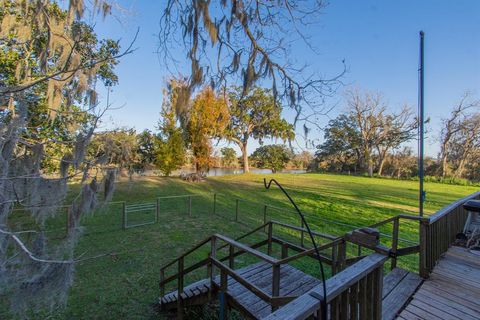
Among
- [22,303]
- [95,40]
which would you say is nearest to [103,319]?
[22,303]

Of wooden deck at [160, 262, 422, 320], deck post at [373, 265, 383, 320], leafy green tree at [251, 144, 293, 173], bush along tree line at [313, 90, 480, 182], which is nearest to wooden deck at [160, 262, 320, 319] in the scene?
wooden deck at [160, 262, 422, 320]

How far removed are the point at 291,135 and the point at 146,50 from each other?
90.4 inches

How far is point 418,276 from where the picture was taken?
277cm

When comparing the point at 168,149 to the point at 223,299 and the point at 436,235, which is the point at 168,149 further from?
the point at 436,235

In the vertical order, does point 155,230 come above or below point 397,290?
below

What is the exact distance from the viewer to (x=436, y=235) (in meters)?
2.99

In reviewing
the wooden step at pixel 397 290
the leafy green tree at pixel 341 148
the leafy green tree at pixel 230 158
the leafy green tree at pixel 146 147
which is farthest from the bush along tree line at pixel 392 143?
the wooden step at pixel 397 290

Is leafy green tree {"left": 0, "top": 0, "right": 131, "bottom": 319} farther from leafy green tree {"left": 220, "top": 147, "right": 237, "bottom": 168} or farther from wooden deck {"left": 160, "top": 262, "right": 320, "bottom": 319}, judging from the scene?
leafy green tree {"left": 220, "top": 147, "right": 237, "bottom": 168}

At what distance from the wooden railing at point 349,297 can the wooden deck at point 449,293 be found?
98cm

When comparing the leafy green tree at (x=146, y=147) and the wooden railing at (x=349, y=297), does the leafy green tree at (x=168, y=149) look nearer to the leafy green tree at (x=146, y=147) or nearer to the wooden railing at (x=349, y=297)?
the leafy green tree at (x=146, y=147)

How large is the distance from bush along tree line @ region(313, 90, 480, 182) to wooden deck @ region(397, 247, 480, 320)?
20.3m

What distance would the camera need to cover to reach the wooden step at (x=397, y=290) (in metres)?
2.18

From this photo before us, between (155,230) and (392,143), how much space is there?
28770 mm

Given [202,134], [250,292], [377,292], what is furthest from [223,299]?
[202,134]
